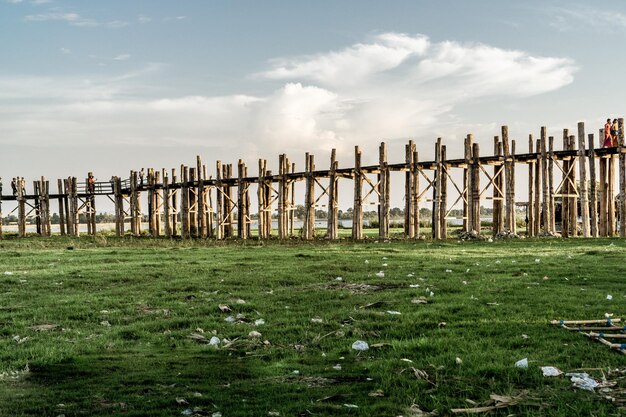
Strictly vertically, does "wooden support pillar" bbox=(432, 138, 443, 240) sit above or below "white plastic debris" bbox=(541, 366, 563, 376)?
above

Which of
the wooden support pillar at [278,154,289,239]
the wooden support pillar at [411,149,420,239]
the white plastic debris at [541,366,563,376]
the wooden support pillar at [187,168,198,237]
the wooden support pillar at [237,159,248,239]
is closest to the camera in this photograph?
the white plastic debris at [541,366,563,376]

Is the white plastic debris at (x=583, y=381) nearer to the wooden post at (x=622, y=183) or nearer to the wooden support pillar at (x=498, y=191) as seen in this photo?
the wooden post at (x=622, y=183)

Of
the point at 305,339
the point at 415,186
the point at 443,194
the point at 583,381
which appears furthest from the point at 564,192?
the point at 583,381

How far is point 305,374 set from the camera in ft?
29.2

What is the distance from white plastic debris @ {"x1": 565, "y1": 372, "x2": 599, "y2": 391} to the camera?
781cm

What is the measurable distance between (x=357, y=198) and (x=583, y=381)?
32.9 m

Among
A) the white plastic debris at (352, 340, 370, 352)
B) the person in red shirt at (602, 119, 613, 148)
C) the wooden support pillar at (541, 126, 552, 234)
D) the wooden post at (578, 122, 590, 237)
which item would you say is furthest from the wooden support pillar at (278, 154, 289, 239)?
the white plastic debris at (352, 340, 370, 352)

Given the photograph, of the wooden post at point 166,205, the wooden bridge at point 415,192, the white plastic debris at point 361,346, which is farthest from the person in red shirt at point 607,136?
the wooden post at point 166,205

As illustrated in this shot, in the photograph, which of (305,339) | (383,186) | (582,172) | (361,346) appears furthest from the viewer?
(383,186)

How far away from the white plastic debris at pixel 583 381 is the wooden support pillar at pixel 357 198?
32007 millimetres

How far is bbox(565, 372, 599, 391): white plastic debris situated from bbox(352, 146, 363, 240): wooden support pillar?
32007 mm

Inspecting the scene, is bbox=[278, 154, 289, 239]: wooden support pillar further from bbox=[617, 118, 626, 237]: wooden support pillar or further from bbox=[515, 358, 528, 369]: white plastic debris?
bbox=[515, 358, 528, 369]: white plastic debris

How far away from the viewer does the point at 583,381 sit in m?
7.96

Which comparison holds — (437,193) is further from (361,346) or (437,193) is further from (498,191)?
(361,346)
